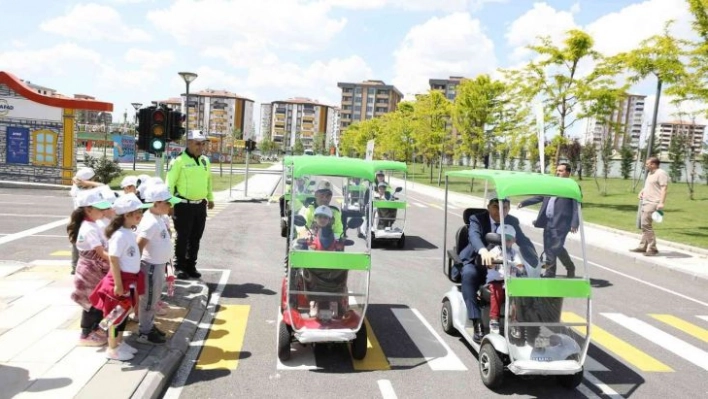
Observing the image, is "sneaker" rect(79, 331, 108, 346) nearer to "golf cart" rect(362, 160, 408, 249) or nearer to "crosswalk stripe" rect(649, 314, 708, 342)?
"crosswalk stripe" rect(649, 314, 708, 342)

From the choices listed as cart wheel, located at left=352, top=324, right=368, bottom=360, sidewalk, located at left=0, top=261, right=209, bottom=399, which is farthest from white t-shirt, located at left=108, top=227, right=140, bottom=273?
cart wheel, located at left=352, top=324, right=368, bottom=360

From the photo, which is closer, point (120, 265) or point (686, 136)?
point (120, 265)

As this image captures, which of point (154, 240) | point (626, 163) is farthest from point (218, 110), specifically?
point (154, 240)

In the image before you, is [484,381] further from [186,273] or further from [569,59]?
[569,59]

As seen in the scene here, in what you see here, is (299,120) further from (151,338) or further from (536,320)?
(536,320)

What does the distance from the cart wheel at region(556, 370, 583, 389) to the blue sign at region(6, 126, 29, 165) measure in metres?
26.0

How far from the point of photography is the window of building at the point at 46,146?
24.4 metres

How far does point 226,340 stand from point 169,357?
98 centimetres

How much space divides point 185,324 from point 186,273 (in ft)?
7.23

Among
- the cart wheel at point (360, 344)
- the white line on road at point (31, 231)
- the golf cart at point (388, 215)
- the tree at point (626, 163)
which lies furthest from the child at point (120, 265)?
the tree at point (626, 163)

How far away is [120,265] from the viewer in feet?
15.7

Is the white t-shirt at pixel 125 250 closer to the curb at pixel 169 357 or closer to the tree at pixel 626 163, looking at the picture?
the curb at pixel 169 357

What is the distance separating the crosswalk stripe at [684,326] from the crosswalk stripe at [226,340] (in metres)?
6.15

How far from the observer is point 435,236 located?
50.5 ft
